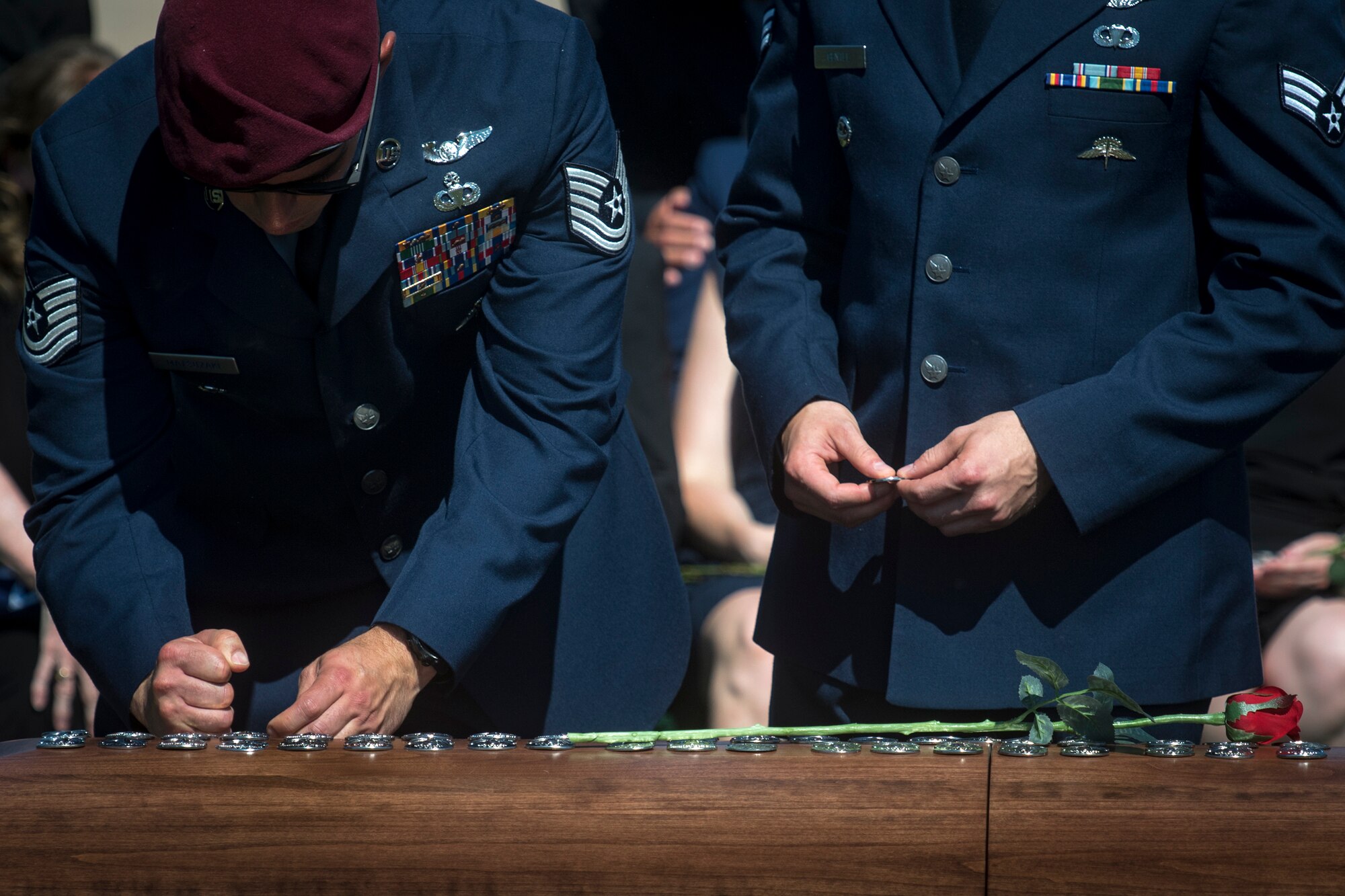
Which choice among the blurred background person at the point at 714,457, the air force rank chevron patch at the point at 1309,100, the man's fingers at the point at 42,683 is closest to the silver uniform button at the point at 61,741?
the air force rank chevron patch at the point at 1309,100

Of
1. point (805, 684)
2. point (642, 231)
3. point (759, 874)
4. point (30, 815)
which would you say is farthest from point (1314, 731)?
point (30, 815)

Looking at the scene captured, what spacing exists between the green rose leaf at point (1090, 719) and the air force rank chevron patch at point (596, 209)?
92 centimetres

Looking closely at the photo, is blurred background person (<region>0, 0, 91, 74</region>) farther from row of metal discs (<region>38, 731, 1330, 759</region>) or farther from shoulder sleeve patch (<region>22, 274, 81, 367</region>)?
row of metal discs (<region>38, 731, 1330, 759</region>)

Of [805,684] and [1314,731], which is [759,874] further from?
[1314,731]

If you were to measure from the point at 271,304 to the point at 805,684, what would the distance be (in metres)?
0.87

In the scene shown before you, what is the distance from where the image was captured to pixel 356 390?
6.87ft

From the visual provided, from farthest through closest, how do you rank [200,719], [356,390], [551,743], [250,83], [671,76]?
[671,76], [356,390], [200,719], [250,83], [551,743]

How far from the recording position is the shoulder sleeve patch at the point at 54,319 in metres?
2.06

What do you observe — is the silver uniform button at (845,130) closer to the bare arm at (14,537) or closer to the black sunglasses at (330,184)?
the black sunglasses at (330,184)

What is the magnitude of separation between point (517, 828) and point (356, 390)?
2.74 ft

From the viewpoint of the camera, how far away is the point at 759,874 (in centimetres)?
139

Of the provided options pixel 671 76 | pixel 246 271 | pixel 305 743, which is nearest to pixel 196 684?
pixel 305 743

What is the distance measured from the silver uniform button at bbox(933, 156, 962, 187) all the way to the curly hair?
2.29 metres

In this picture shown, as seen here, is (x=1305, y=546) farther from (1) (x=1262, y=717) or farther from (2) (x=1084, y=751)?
(2) (x=1084, y=751)
